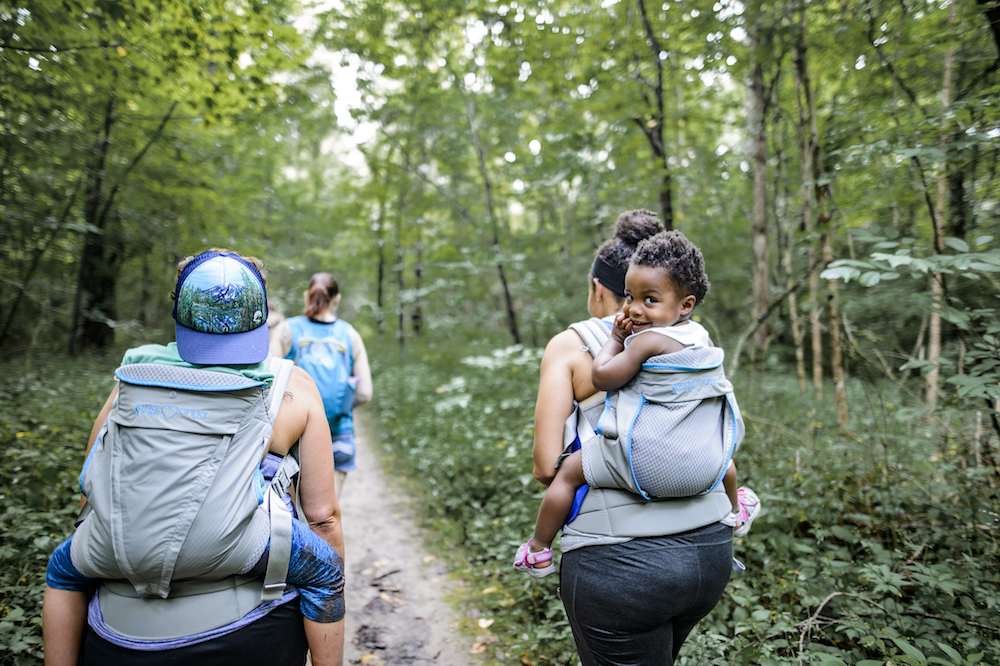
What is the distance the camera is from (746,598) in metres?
2.83

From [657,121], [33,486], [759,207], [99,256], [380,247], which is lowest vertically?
[33,486]

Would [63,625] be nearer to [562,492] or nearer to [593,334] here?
[562,492]

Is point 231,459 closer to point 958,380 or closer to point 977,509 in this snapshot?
point 958,380

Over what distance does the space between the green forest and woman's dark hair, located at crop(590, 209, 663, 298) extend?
1.54 m

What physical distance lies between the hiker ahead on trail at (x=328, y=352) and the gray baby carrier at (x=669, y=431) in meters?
2.60

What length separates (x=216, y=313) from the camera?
136 centimetres

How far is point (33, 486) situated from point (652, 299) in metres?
4.78

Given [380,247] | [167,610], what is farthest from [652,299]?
[380,247]

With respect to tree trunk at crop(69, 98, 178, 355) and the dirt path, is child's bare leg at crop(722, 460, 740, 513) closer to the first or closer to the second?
the dirt path

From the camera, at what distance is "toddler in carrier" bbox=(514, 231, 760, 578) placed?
4.67ft

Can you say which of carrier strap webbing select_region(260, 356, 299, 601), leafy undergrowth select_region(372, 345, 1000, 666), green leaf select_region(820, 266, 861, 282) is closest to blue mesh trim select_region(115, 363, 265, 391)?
carrier strap webbing select_region(260, 356, 299, 601)

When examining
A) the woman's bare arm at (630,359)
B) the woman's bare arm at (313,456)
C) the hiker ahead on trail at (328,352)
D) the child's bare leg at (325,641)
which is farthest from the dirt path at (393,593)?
the woman's bare arm at (630,359)

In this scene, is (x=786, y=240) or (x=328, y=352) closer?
(x=328, y=352)

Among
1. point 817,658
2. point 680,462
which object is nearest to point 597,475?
point 680,462
